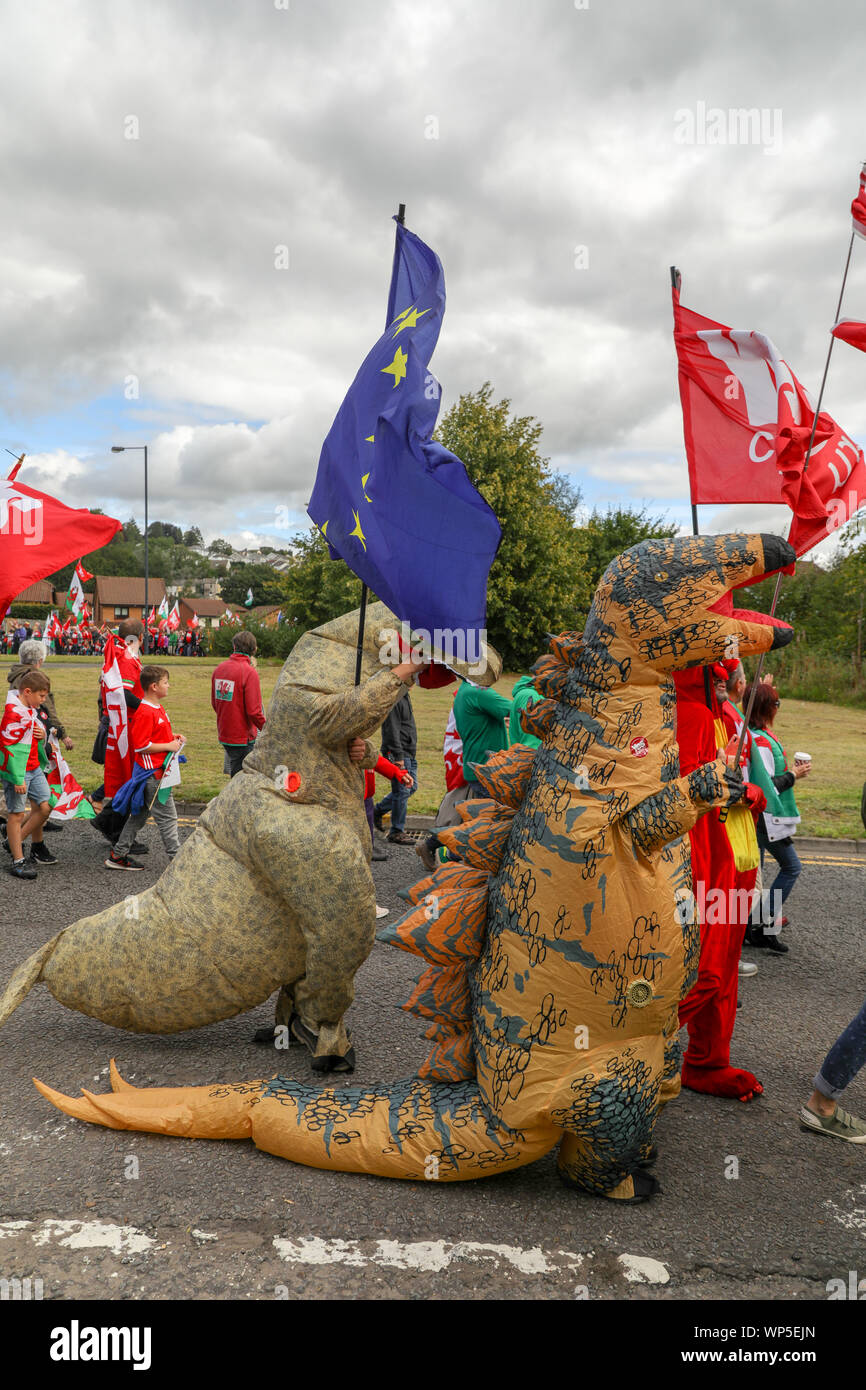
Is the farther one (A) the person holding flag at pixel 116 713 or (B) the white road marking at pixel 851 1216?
(A) the person holding flag at pixel 116 713

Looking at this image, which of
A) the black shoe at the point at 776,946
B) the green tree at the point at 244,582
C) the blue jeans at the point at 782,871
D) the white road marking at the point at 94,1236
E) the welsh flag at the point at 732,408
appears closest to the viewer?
the white road marking at the point at 94,1236

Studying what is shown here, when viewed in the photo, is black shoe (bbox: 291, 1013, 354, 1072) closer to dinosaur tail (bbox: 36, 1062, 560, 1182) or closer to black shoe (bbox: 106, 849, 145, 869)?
dinosaur tail (bbox: 36, 1062, 560, 1182)

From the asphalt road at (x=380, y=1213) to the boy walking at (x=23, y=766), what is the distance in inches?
134

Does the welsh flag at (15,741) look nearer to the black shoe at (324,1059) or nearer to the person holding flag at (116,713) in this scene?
the person holding flag at (116,713)

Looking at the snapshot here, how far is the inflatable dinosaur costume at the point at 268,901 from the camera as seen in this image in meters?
3.54

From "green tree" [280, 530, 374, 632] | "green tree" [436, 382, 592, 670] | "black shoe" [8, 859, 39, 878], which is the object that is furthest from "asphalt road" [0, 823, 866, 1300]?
"green tree" [280, 530, 374, 632]

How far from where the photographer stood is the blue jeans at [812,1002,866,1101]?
3393 millimetres

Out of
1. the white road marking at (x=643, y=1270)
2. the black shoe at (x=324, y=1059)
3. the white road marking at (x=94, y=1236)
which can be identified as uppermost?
the black shoe at (x=324, y=1059)

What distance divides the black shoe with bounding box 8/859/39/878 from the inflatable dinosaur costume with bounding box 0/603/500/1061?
3.63 meters

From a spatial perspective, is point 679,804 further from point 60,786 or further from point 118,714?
point 60,786

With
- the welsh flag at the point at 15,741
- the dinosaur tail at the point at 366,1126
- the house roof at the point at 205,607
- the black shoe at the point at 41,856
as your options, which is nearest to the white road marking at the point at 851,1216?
the dinosaur tail at the point at 366,1126

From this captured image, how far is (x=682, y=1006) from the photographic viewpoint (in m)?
3.45

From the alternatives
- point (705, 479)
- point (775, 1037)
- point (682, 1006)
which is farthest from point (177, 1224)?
point (705, 479)
